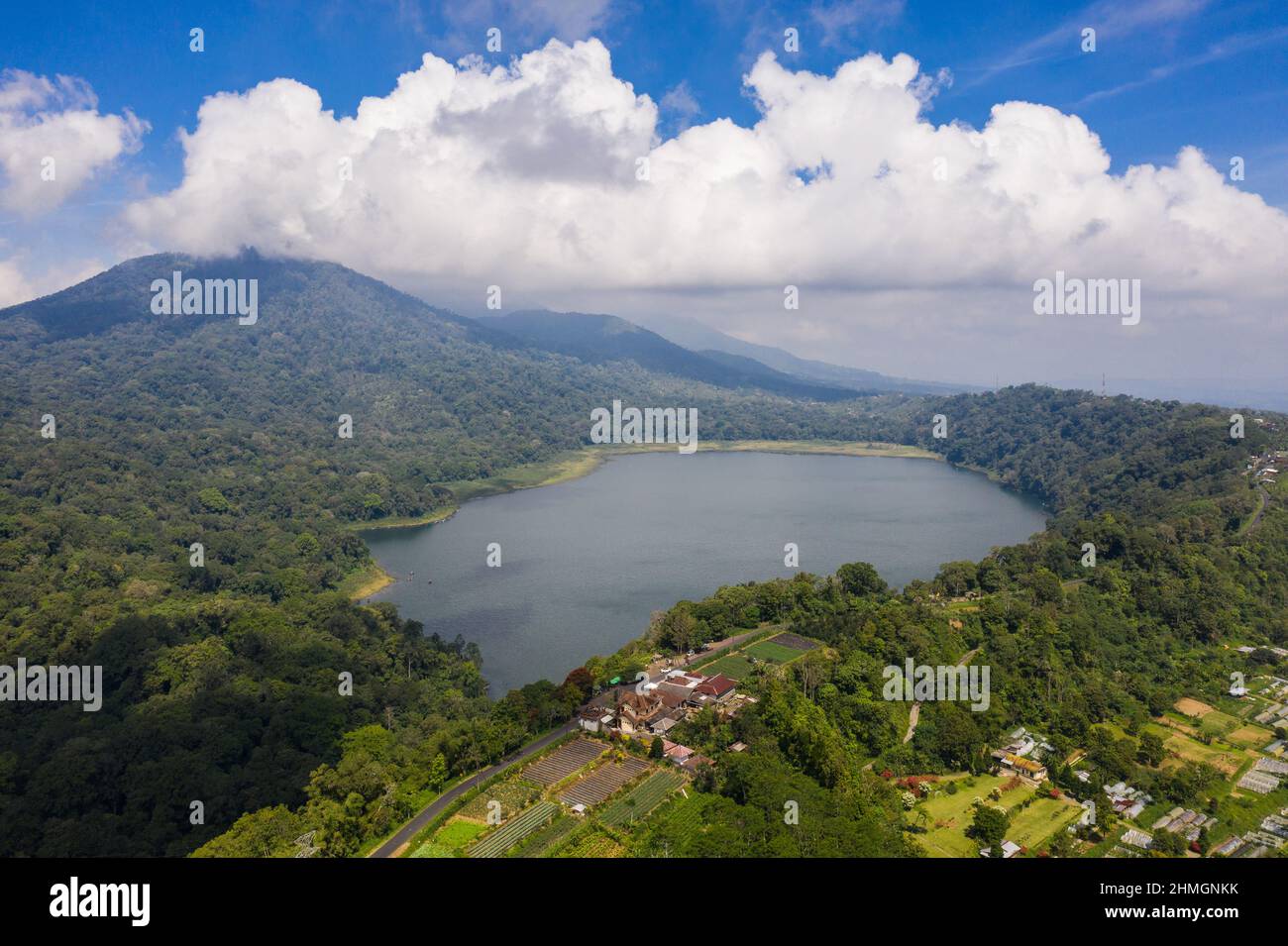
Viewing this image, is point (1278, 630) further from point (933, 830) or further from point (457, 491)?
point (457, 491)

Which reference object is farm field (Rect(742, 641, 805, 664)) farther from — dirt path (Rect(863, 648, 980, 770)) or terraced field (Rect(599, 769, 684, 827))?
terraced field (Rect(599, 769, 684, 827))

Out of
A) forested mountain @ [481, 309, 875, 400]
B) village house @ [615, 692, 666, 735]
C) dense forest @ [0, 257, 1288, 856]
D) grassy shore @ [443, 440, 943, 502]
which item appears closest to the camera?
dense forest @ [0, 257, 1288, 856]

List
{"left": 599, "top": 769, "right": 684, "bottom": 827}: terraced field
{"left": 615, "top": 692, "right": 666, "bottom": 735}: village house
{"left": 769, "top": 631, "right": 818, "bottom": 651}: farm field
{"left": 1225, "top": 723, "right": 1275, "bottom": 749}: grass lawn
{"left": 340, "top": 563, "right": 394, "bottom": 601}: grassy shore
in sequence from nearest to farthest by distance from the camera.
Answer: {"left": 599, "top": 769, "right": 684, "bottom": 827}: terraced field, {"left": 615, "top": 692, "right": 666, "bottom": 735}: village house, {"left": 1225, "top": 723, "right": 1275, "bottom": 749}: grass lawn, {"left": 769, "top": 631, "right": 818, "bottom": 651}: farm field, {"left": 340, "top": 563, "right": 394, "bottom": 601}: grassy shore

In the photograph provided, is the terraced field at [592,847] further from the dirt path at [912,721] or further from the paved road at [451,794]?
the dirt path at [912,721]

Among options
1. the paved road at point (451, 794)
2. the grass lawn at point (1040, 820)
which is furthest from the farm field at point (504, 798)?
the grass lawn at point (1040, 820)

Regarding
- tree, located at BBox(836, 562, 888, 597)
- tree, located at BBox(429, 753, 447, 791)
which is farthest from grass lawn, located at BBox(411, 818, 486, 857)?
tree, located at BBox(836, 562, 888, 597)
